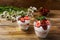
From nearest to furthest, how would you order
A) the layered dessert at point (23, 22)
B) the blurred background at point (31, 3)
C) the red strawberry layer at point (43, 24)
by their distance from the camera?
1. the red strawberry layer at point (43, 24)
2. the layered dessert at point (23, 22)
3. the blurred background at point (31, 3)

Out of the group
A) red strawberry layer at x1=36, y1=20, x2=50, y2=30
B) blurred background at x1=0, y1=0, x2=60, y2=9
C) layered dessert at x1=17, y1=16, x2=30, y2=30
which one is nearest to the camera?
red strawberry layer at x1=36, y1=20, x2=50, y2=30

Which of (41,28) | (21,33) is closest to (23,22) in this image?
(21,33)

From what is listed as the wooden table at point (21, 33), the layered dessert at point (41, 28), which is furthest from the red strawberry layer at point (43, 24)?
the wooden table at point (21, 33)

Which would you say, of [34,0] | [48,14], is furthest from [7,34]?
[34,0]

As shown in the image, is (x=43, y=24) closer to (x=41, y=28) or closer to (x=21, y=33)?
(x=41, y=28)

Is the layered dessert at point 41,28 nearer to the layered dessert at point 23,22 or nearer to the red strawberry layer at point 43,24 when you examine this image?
the red strawberry layer at point 43,24

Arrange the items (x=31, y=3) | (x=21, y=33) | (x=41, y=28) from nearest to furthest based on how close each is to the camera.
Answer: (x=41, y=28) → (x=21, y=33) → (x=31, y=3)

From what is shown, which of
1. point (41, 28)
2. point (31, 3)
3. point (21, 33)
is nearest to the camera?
point (41, 28)

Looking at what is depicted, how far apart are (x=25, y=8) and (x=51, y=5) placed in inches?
13.1

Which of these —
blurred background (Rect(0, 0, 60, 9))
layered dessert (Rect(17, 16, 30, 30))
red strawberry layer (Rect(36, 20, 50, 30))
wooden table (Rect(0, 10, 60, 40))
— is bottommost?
wooden table (Rect(0, 10, 60, 40))

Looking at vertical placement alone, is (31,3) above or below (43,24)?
above

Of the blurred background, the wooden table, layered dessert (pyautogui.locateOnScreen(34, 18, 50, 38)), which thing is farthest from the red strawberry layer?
the blurred background

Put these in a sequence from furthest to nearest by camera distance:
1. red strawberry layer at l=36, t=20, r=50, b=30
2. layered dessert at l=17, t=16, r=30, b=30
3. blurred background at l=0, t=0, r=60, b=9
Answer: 1. blurred background at l=0, t=0, r=60, b=9
2. layered dessert at l=17, t=16, r=30, b=30
3. red strawberry layer at l=36, t=20, r=50, b=30

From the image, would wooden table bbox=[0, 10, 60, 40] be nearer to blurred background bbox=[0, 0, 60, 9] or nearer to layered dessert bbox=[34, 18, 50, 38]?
layered dessert bbox=[34, 18, 50, 38]
